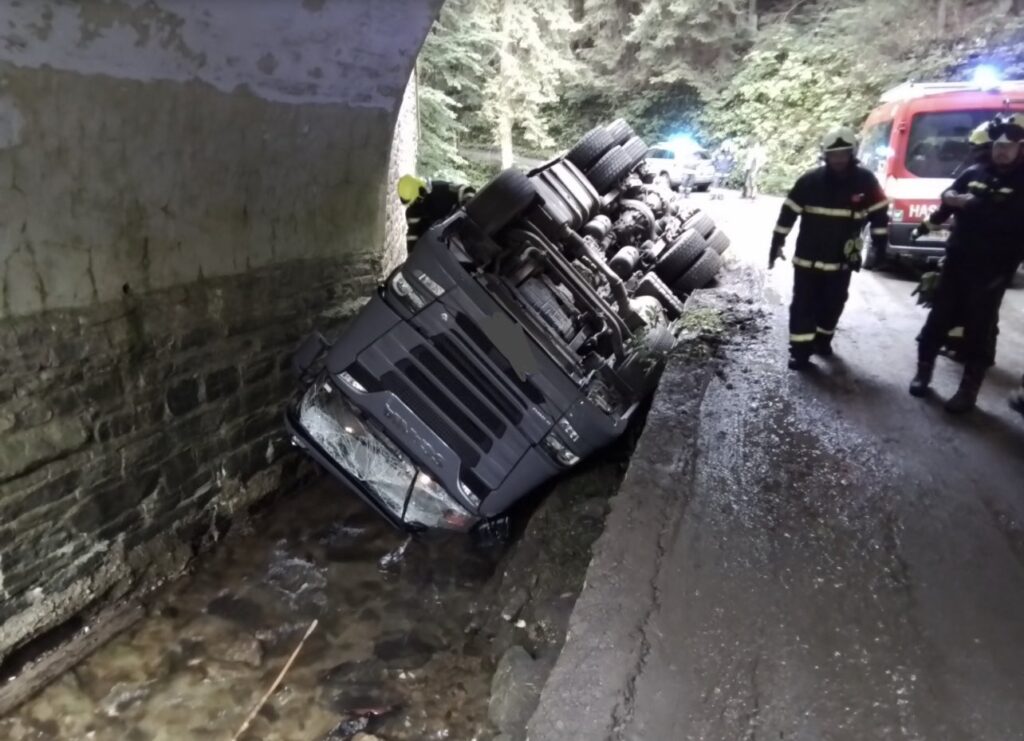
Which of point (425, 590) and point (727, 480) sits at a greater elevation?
point (727, 480)

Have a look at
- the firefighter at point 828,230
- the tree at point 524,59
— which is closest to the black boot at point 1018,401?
the firefighter at point 828,230

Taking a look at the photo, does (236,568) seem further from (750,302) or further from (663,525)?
(750,302)

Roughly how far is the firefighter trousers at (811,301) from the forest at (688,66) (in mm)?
8383

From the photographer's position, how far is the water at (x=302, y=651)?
139 inches

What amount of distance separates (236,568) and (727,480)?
127 inches

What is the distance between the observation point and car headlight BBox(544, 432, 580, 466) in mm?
4016

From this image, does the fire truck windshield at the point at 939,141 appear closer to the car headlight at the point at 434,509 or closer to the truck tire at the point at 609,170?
the truck tire at the point at 609,170

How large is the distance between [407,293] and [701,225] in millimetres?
4806

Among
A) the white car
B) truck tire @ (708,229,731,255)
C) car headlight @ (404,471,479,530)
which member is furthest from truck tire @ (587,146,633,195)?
the white car

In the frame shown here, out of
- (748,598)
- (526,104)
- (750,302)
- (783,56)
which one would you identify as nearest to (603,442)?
(748,598)

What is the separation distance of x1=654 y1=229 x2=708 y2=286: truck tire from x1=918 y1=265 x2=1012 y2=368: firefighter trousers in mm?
2949

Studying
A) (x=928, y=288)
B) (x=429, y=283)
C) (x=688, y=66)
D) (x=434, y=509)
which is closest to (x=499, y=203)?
(x=429, y=283)

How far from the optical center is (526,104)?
17094 mm

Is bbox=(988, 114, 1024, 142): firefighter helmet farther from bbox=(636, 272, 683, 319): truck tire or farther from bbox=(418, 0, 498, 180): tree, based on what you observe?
bbox=(418, 0, 498, 180): tree
